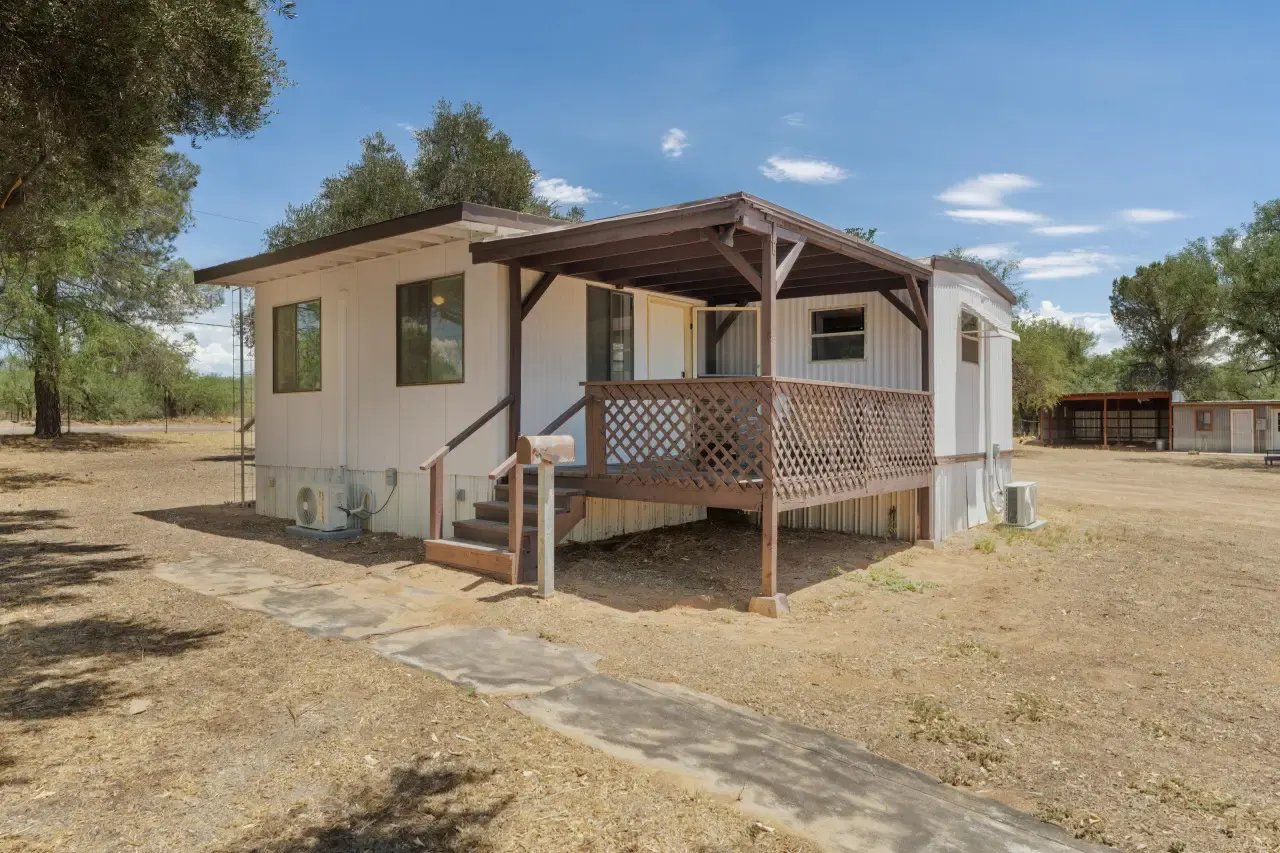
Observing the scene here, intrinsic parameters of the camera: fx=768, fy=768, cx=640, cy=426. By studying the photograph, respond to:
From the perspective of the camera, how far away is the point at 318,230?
2105 cm

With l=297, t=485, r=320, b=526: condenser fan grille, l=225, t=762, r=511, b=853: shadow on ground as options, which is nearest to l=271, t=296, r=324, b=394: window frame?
l=297, t=485, r=320, b=526: condenser fan grille

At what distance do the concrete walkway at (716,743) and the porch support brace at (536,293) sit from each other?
3.60m

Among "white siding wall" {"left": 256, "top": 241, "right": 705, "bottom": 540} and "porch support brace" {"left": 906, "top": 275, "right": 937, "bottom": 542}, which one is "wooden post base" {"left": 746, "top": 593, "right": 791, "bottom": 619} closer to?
"white siding wall" {"left": 256, "top": 241, "right": 705, "bottom": 540}

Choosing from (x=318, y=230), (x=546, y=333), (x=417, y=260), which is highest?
(x=318, y=230)

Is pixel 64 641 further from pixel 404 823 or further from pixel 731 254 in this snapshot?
pixel 731 254

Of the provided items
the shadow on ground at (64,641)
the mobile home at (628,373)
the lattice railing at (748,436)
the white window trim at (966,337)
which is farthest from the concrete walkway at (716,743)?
the white window trim at (966,337)

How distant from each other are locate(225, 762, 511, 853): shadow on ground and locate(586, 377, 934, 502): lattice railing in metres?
3.92

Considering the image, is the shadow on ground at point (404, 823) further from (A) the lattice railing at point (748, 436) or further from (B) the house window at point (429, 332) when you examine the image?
(B) the house window at point (429, 332)

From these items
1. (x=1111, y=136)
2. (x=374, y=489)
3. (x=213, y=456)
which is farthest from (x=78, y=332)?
(x=1111, y=136)

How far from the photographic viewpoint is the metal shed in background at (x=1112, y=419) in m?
32.7

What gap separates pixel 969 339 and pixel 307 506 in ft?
30.5

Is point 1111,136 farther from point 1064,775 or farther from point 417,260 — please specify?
point 1064,775

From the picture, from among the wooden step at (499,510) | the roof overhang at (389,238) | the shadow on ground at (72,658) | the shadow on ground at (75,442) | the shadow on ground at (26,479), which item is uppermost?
the roof overhang at (389,238)

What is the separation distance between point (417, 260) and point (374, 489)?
2862 mm
